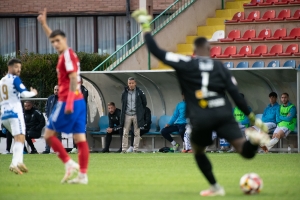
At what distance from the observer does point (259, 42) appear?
24562mm

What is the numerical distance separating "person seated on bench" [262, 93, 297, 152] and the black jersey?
11.2 m

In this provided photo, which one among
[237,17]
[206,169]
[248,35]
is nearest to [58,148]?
[206,169]

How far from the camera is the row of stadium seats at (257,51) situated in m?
23.5

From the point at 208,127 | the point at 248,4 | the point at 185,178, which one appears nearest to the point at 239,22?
the point at 248,4

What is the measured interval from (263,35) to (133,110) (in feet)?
18.8

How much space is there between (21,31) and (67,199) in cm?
3377

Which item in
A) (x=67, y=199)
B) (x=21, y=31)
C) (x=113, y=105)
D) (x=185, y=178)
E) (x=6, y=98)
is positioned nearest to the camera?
(x=67, y=199)

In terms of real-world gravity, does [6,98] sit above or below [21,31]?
below

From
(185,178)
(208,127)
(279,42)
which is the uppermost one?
(279,42)

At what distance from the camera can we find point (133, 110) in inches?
848

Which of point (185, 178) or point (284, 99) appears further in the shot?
point (284, 99)

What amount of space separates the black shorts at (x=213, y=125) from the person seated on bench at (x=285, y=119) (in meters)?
11.2

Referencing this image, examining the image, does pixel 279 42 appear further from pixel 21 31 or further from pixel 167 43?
pixel 21 31

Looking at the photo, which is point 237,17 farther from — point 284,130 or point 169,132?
point 284,130
